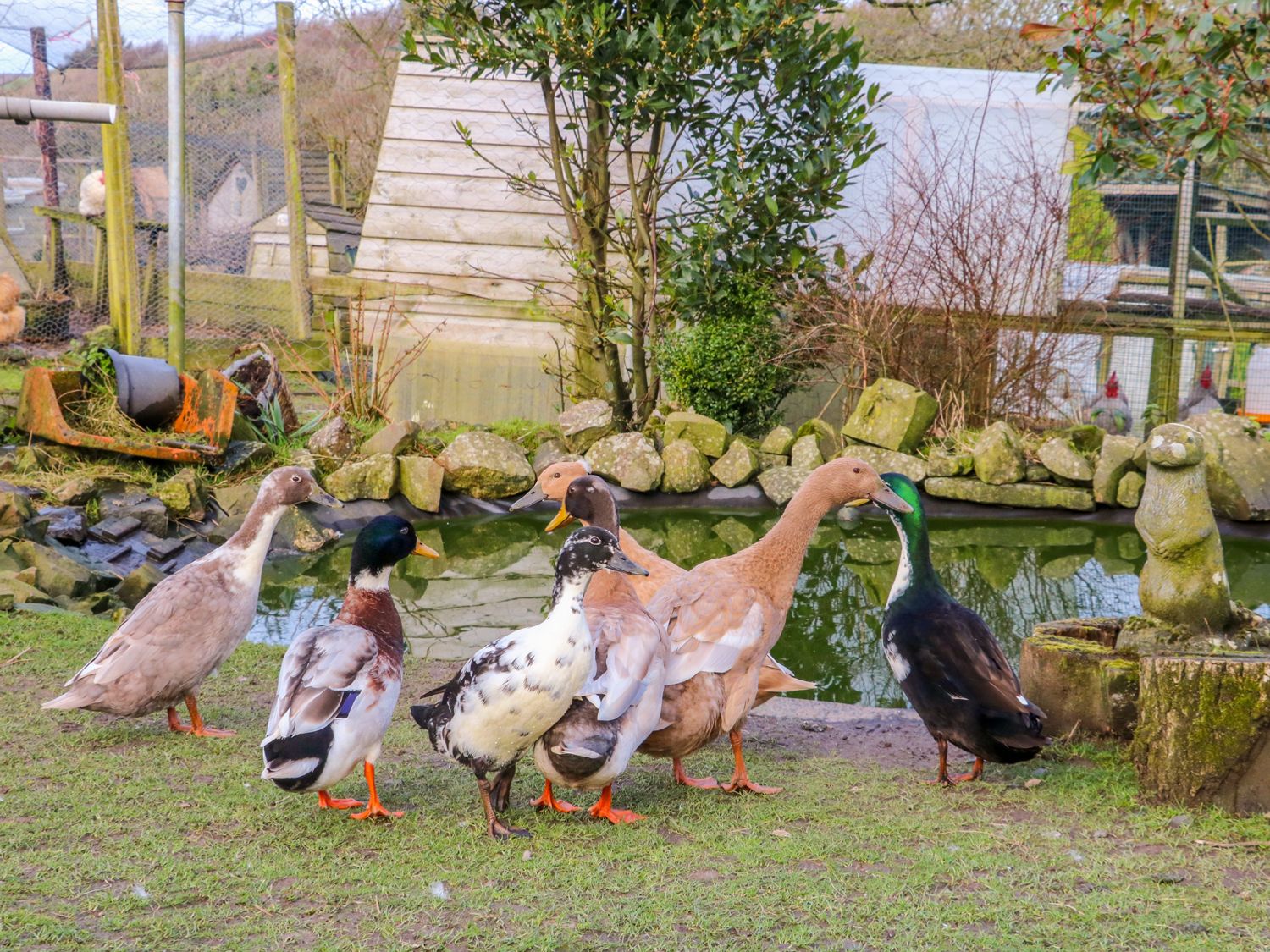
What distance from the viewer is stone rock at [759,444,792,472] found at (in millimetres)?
10727

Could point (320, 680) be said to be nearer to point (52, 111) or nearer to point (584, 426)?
point (52, 111)

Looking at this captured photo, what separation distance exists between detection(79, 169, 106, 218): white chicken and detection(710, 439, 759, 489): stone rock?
6.71 meters

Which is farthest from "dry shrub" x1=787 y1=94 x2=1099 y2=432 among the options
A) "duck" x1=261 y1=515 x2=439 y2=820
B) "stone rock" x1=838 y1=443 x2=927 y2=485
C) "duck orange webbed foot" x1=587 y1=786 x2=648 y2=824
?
"duck orange webbed foot" x1=587 y1=786 x2=648 y2=824

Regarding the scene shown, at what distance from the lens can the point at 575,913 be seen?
3088 mm

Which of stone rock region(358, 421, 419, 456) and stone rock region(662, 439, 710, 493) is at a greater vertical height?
stone rock region(358, 421, 419, 456)

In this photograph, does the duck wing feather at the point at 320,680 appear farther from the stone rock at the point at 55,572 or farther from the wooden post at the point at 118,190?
the wooden post at the point at 118,190

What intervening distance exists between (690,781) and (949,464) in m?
6.73

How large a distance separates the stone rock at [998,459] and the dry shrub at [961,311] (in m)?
0.62

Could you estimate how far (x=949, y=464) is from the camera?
410 inches

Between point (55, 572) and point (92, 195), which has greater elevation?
point (92, 195)

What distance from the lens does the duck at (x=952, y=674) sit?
4039mm

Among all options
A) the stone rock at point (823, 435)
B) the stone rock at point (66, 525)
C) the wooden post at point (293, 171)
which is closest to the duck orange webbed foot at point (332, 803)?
the stone rock at point (66, 525)

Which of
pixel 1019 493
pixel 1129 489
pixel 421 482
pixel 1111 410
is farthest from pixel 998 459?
pixel 421 482

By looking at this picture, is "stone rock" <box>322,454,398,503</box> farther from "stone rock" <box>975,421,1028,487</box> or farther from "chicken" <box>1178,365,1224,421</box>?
"chicken" <box>1178,365,1224,421</box>
